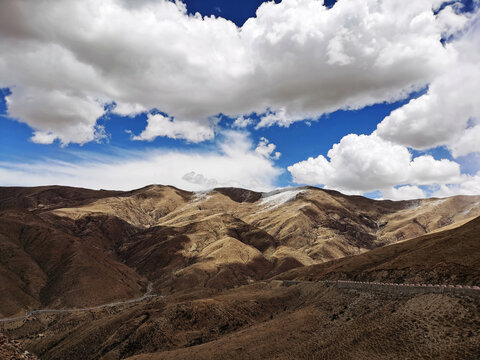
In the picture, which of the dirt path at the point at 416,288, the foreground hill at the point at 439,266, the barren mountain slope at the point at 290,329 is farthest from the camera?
the foreground hill at the point at 439,266

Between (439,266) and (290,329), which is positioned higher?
(439,266)

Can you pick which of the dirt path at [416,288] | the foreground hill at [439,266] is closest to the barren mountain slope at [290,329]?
the dirt path at [416,288]

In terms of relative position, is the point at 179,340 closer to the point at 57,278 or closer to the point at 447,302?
the point at 447,302

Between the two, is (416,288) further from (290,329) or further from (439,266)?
(290,329)

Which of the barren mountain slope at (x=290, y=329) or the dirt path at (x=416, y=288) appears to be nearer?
the barren mountain slope at (x=290, y=329)

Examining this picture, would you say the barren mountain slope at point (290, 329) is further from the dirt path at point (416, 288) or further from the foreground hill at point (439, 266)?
the foreground hill at point (439, 266)

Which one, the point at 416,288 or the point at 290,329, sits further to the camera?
the point at 290,329

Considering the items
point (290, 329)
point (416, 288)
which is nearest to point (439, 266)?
point (416, 288)

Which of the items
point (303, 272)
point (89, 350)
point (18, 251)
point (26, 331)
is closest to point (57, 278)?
point (18, 251)

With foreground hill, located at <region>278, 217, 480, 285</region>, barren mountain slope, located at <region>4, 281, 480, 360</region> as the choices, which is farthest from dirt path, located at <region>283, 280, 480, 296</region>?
foreground hill, located at <region>278, 217, 480, 285</region>

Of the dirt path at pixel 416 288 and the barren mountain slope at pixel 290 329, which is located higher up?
the dirt path at pixel 416 288

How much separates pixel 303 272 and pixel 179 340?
6387 centimetres

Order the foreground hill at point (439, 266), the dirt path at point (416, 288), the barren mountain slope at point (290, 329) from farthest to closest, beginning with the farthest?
the foreground hill at point (439, 266), the dirt path at point (416, 288), the barren mountain slope at point (290, 329)

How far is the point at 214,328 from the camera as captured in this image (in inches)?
3017
